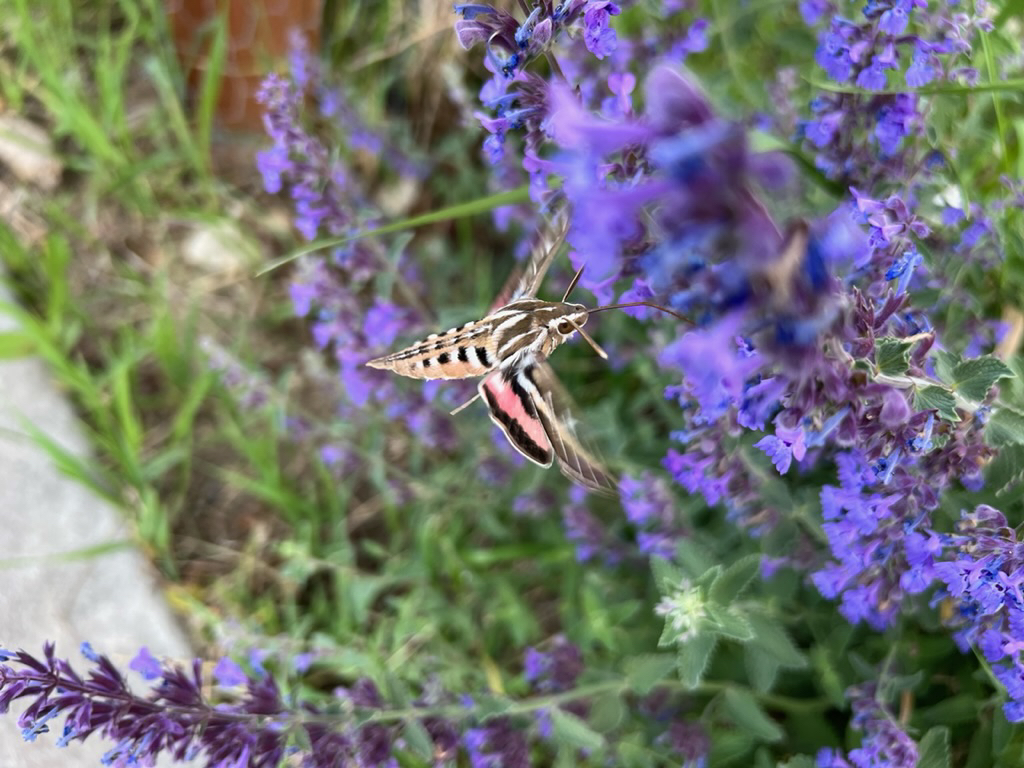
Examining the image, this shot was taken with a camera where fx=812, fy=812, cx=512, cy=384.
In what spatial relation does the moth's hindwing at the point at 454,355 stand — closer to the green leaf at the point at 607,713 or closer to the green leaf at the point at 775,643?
the green leaf at the point at 775,643

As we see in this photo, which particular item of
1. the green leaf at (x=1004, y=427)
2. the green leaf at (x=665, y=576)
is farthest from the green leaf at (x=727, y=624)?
the green leaf at (x=1004, y=427)

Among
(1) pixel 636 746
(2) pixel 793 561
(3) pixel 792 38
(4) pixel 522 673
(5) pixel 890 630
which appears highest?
(3) pixel 792 38

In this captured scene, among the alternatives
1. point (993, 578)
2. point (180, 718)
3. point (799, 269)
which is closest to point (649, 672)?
point (993, 578)

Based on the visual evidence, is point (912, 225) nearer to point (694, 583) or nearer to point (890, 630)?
point (694, 583)

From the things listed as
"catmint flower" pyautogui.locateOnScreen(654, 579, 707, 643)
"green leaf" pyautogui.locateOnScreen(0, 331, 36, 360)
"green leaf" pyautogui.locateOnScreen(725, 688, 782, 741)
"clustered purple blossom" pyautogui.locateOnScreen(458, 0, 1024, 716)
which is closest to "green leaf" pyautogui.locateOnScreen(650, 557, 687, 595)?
"catmint flower" pyautogui.locateOnScreen(654, 579, 707, 643)

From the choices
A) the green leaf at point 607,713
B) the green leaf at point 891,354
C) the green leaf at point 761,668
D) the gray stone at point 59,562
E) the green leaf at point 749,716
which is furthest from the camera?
the gray stone at point 59,562

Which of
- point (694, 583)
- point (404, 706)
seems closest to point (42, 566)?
point (404, 706)

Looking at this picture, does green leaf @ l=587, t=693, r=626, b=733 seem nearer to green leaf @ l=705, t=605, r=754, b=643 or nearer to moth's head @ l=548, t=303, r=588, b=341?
green leaf @ l=705, t=605, r=754, b=643
